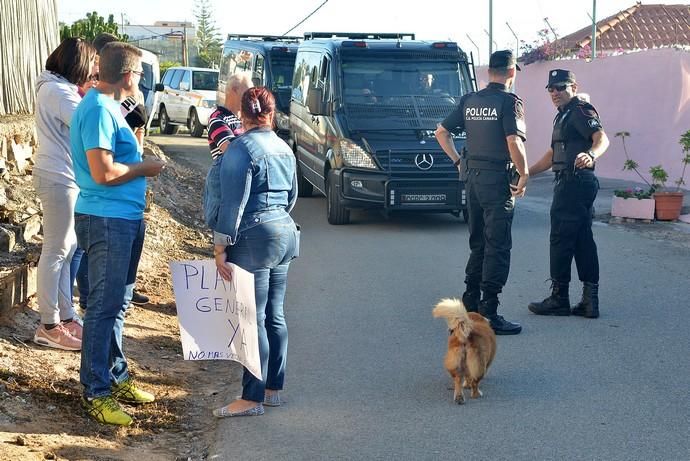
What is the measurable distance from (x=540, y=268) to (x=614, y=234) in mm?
2655

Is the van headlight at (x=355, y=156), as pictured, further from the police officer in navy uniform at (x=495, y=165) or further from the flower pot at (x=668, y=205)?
the police officer in navy uniform at (x=495, y=165)

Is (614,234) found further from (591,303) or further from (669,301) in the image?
(591,303)

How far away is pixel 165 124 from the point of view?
96.0 ft

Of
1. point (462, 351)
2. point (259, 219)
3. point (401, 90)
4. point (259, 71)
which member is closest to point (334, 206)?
point (401, 90)

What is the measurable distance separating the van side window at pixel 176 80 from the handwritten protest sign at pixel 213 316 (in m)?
23.6

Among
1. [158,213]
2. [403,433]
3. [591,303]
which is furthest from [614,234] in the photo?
[403,433]

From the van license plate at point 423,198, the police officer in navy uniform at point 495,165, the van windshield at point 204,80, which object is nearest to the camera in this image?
the police officer in navy uniform at point 495,165

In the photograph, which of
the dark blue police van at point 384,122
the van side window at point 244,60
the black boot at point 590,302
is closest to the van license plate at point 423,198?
the dark blue police van at point 384,122

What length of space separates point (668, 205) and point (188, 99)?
1723cm

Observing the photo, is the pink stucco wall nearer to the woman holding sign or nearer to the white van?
the white van

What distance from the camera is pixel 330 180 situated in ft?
43.8

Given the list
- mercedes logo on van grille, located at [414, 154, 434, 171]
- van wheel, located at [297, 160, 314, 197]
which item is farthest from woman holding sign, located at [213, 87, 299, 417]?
van wheel, located at [297, 160, 314, 197]

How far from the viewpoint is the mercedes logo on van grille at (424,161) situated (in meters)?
12.8

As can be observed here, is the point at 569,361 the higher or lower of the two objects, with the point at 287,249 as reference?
lower
